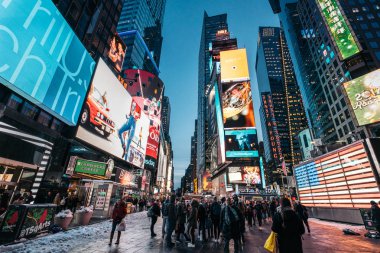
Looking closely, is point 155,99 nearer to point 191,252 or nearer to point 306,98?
point 191,252

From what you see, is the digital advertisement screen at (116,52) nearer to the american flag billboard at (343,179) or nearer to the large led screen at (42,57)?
the large led screen at (42,57)

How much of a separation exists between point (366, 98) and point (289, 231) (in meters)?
21.6

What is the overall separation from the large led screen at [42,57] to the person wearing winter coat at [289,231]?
46.6 feet

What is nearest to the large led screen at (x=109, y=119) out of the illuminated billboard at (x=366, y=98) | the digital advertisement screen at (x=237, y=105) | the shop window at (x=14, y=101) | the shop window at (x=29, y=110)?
the shop window at (x=29, y=110)

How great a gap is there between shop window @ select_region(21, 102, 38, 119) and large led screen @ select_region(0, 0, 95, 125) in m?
2.18

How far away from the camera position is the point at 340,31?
29000mm

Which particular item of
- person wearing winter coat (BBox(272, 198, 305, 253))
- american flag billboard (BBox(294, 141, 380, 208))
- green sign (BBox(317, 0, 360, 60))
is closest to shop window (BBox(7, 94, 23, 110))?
person wearing winter coat (BBox(272, 198, 305, 253))

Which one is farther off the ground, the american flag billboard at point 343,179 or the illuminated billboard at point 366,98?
the illuminated billboard at point 366,98

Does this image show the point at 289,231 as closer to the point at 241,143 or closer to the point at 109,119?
the point at 109,119

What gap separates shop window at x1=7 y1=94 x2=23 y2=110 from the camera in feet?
41.5

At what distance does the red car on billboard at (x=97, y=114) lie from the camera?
19.9m

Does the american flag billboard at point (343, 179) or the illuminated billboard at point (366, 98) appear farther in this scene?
the illuminated billboard at point (366, 98)

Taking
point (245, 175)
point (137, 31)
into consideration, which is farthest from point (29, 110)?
point (137, 31)

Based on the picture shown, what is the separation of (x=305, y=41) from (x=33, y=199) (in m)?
103
